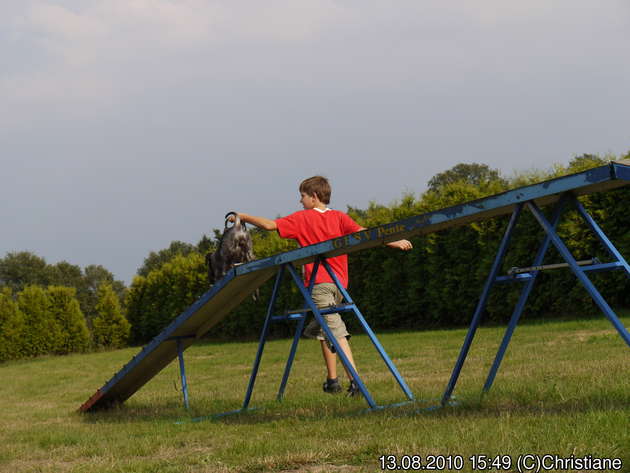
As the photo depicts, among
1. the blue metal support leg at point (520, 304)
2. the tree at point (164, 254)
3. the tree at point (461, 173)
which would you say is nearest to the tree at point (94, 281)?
the tree at point (164, 254)

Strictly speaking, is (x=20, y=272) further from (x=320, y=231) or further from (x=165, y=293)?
(x=320, y=231)

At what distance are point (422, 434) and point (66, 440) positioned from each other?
287cm

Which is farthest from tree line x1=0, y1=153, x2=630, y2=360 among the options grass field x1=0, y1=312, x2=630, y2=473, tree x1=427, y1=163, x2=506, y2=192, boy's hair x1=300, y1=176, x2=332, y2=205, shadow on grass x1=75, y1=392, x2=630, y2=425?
tree x1=427, y1=163, x2=506, y2=192

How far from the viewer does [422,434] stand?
13.0 feet

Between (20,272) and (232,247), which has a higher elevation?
(20,272)

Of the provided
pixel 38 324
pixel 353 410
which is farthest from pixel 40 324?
pixel 353 410

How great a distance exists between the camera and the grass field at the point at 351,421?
3.63 meters

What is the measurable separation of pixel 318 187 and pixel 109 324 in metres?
20.0

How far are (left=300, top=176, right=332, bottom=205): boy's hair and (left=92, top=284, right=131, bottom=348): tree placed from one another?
19.9 metres

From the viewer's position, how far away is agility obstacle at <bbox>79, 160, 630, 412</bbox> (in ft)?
13.6

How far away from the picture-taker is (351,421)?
475cm

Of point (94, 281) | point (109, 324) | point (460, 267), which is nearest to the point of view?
point (460, 267)

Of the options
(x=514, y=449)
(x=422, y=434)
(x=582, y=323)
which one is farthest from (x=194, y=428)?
(x=582, y=323)

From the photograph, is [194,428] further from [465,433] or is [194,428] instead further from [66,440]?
[465,433]
